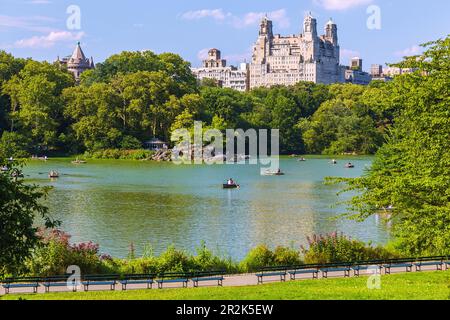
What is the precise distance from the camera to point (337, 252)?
822 inches

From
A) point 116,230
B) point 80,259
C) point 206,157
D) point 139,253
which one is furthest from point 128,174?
point 80,259

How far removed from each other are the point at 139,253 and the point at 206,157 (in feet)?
186

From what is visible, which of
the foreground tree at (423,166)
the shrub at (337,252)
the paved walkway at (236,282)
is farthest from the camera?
the shrub at (337,252)

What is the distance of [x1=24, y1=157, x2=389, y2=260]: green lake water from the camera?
27906mm

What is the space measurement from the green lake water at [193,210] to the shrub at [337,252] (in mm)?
813

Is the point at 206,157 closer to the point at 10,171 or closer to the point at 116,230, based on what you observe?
the point at 116,230

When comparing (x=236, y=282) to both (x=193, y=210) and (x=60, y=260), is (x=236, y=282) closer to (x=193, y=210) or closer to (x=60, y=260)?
(x=60, y=260)

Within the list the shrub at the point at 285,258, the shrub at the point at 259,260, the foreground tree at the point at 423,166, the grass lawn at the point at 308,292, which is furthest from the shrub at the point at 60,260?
the foreground tree at the point at 423,166

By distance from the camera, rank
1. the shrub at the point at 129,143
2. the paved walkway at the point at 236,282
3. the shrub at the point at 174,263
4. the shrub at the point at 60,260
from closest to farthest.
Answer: the paved walkway at the point at 236,282, the shrub at the point at 60,260, the shrub at the point at 174,263, the shrub at the point at 129,143

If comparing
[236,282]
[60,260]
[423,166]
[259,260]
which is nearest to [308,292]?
[236,282]

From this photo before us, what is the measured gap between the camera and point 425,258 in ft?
65.1

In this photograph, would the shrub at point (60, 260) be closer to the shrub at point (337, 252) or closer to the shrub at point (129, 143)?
the shrub at point (337, 252)

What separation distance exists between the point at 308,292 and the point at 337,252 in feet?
20.5

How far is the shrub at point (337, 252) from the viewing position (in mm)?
20641
